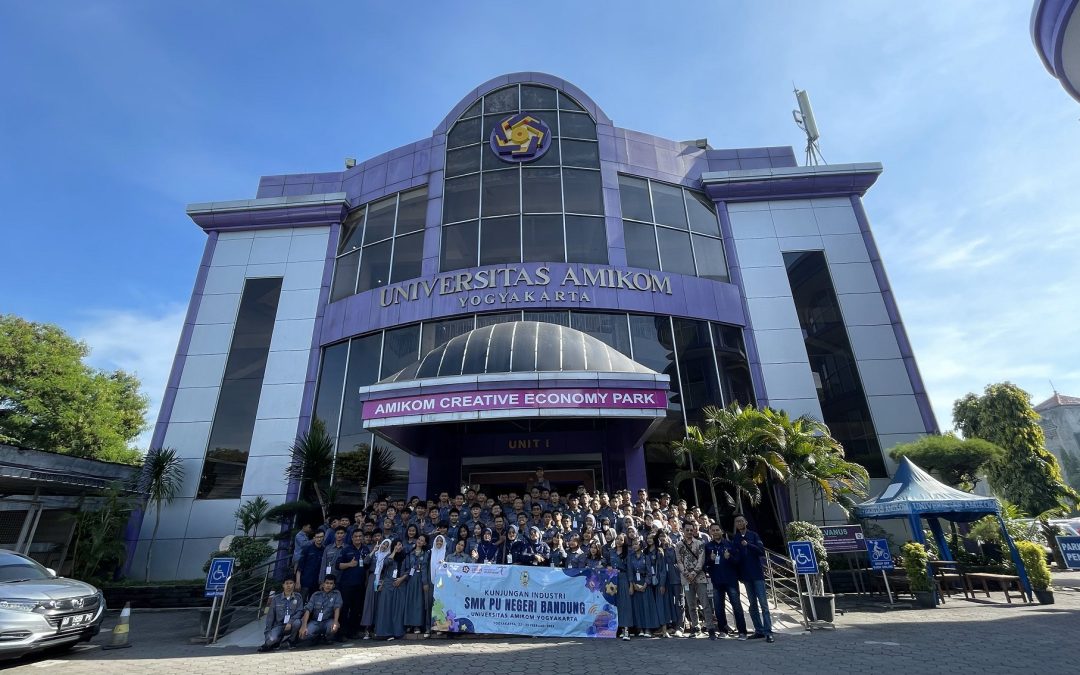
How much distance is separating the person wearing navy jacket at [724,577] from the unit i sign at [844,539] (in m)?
5.13

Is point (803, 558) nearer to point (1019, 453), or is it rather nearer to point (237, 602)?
point (237, 602)

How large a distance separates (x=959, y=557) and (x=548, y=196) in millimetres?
16779

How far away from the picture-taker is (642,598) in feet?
28.0

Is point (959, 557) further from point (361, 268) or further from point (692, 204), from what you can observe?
point (361, 268)

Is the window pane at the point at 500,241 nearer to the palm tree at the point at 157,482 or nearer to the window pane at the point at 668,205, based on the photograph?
the window pane at the point at 668,205

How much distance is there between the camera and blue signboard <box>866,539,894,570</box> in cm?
1133

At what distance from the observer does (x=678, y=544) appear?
8992mm

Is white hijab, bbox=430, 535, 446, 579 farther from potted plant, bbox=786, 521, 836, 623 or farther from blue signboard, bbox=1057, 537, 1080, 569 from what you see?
blue signboard, bbox=1057, 537, 1080, 569

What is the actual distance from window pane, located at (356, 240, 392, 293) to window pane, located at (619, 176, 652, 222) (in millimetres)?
9299

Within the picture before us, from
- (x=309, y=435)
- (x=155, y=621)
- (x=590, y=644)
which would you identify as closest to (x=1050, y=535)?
(x=590, y=644)

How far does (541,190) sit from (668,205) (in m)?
5.12

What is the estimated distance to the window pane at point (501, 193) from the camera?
1922 centimetres

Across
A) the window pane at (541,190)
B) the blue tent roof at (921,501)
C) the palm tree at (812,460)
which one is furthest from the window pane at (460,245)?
the blue tent roof at (921,501)

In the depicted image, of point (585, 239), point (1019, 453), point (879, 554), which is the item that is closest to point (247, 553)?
point (585, 239)
